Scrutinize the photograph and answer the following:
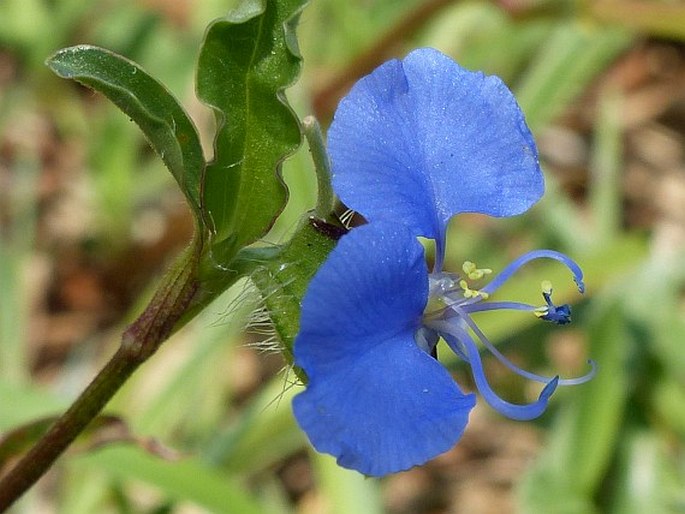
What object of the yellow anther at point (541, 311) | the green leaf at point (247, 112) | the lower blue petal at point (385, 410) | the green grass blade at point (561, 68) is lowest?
the green grass blade at point (561, 68)

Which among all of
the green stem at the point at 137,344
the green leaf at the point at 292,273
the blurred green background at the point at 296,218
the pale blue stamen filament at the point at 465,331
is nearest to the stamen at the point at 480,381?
the pale blue stamen filament at the point at 465,331

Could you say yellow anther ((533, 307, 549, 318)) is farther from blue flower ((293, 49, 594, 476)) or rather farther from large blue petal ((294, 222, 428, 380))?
large blue petal ((294, 222, 428, 380))

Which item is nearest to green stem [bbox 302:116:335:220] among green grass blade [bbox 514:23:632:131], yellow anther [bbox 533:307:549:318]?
yellow anther [bbox 533:307:549:318]

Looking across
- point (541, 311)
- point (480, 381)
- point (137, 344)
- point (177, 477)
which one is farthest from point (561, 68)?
point (137, 344)

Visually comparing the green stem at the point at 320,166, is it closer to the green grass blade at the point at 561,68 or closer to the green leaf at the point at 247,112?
the green leaf at the point at 247,112

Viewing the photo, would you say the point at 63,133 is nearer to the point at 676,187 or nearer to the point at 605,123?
the point at 605,123

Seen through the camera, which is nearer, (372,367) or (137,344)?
(372,367)

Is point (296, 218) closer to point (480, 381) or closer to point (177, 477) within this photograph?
point (177, 477)
